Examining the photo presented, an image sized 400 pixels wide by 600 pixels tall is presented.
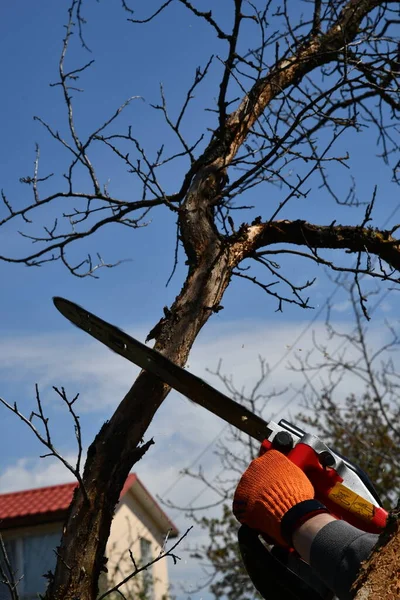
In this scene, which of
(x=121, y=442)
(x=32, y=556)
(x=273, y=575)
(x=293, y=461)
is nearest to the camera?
(x=273, y=575)

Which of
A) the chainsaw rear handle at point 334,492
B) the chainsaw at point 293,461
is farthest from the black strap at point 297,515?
the chainsaw rear handle at point 334,492

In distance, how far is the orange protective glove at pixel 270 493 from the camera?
2008 mm

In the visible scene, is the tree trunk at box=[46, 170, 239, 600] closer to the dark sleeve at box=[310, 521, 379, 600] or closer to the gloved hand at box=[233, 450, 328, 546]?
the gloved hand at box=[233, 450, 328, 546]

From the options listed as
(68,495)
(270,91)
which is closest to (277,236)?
(270,91)

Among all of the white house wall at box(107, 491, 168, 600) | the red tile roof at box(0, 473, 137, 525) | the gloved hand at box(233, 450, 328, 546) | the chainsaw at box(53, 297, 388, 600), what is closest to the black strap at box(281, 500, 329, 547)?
the gloved hand at box(233, 450, 328, 546)

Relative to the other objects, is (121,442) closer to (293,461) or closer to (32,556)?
(293,461)

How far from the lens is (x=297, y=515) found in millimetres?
1944

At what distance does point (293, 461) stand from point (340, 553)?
582 mm

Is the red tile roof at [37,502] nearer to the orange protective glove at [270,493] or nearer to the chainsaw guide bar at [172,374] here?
the chainsaw guide bar at [172,374]

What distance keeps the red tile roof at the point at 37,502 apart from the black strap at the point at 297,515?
29.5ft

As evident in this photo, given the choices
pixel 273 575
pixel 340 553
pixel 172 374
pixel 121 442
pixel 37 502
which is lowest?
pixel 340 553

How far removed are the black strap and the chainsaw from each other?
180 millimetres

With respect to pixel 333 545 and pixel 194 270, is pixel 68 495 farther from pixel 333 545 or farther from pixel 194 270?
pixel 333 545

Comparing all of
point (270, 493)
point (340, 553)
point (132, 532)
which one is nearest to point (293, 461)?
point (270, 493)
